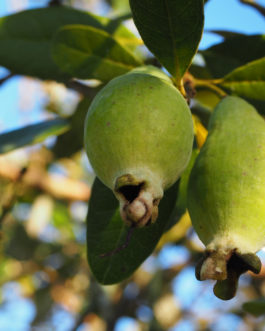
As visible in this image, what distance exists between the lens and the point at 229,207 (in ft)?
2.43

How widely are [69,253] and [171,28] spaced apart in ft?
8.27

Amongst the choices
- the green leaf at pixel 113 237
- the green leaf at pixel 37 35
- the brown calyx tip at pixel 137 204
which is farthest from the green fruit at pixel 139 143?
the green leaf at pixel 37 35

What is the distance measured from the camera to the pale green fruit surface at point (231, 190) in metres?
0.74

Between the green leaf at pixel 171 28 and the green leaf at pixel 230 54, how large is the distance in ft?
0.94

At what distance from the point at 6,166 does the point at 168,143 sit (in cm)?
136

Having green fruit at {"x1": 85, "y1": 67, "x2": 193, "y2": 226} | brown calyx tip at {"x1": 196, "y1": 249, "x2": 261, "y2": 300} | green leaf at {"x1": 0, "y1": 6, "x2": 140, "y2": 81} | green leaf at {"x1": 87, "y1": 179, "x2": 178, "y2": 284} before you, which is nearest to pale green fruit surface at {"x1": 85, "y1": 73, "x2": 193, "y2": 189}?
green fruit at {"x1": 85, "y1": 67, "x2": 193, "y2": 226}

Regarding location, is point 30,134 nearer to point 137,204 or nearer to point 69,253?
point 137,204

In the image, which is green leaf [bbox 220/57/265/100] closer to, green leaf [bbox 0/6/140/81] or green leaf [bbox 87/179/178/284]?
green leaf [bbox 87/179/178/284]

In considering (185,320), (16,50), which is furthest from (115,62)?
(185,320)

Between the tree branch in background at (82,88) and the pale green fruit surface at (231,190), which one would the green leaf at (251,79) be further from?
the tree branch in background at (82,88)

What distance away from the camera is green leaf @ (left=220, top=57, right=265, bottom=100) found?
1.01 metres

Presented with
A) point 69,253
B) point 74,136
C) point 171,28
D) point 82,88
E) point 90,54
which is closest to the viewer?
point 171,28

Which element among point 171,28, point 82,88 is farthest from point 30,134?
point 171,28

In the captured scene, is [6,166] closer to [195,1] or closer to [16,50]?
[16,50]
